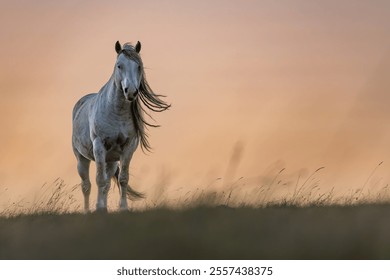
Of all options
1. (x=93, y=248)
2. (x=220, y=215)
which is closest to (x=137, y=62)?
(x=220, y=215)

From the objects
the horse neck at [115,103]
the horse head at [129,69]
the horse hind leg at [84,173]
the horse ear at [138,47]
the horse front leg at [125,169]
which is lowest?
the horse hind leg at [84,173]

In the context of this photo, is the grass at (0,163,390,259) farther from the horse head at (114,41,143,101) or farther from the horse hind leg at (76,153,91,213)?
the horse hind leg at (76,153,91,213)

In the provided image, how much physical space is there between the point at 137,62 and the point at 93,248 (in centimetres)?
634

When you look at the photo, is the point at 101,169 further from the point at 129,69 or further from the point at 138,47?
the point at 138,47

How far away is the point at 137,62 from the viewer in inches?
524

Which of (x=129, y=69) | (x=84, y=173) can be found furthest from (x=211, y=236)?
(x=84, y=173)

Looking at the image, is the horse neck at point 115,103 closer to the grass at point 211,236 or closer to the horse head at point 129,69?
the horse head at point 129,69

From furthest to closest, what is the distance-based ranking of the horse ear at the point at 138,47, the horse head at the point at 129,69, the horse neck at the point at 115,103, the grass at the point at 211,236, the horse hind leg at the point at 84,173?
the horse hind leg at the point at 84,173 → the horse neck at the point at 115,103 → the horse ear at the point at 138,47 → the horse head at the point at 129,69 → the grass at the point at 211,236

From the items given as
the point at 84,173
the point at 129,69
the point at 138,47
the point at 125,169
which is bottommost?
the point at 84,173

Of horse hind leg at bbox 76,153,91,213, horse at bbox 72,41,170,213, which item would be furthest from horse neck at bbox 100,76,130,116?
horse hind leg at bbox 76,153,91,213

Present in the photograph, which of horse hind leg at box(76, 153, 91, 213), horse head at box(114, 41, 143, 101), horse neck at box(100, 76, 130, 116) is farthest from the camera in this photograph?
horse hind leg at box(76, 153, 91, 213)

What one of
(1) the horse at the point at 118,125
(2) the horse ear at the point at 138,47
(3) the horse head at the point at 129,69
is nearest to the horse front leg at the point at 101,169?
(1) the horse at the point at 118,125
